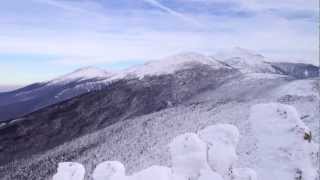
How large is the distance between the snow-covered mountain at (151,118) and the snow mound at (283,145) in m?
0.07

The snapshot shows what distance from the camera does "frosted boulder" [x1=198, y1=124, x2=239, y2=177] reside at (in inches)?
434

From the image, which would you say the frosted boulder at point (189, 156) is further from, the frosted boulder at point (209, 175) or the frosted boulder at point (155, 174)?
the frosted boulder at point (155, 174)

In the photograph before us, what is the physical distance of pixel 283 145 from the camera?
12.0 meters

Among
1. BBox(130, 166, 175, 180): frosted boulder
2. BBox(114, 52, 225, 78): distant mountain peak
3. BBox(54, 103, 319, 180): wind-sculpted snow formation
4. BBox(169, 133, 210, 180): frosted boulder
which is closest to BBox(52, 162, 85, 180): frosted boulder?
BBox(54, 103, 319, 180): wind-sculpted snow formation

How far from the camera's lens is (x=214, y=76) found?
129750 millimetres

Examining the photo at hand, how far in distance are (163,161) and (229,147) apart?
1322 inches

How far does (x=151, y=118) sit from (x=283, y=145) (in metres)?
60.5

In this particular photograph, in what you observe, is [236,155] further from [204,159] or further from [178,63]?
[178,63]

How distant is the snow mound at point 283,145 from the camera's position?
11.9 m

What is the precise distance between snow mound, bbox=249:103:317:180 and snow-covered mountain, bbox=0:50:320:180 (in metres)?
0.07

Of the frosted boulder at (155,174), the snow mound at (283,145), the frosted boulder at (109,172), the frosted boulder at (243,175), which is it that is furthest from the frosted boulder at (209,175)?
the frosted boulder at (109,172)

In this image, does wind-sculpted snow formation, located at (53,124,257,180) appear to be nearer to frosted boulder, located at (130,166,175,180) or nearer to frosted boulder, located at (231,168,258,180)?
frosted boulder, located at (231,168,258,180)

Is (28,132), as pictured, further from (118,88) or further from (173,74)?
(173,74)

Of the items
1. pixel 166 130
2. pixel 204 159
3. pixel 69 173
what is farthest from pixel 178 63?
pixel 204 159
